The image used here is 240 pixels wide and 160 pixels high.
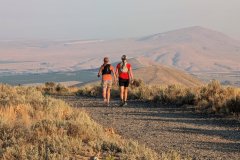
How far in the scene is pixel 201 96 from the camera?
19281 mm

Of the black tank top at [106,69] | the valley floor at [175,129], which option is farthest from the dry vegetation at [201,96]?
the black tank top at [106,69]

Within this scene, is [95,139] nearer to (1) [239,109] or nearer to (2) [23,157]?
(2) [23,157]

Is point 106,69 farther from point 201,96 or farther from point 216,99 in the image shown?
point 216,99

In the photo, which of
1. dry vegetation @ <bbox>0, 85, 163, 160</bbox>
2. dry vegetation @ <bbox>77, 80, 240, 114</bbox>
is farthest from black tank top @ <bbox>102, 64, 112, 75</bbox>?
dry vegetation @ <bbox>0, 85, 163, 160</bbox>

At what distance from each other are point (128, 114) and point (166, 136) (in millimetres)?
4691

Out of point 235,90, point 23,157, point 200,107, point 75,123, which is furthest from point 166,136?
point 235,90

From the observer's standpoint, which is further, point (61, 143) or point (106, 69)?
point (106, 69)

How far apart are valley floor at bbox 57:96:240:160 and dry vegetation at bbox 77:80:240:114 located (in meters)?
0.76

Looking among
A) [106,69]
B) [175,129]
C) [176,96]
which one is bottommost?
[175,129]

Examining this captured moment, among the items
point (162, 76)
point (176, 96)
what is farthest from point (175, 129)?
point (162, 76)

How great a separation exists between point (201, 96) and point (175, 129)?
256 inches

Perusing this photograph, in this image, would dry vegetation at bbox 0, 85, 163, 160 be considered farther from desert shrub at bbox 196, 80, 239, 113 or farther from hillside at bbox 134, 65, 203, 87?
hillside at bbox 134, 65, 203, 87

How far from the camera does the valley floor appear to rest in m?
10.3

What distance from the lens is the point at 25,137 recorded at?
904 centimetres
